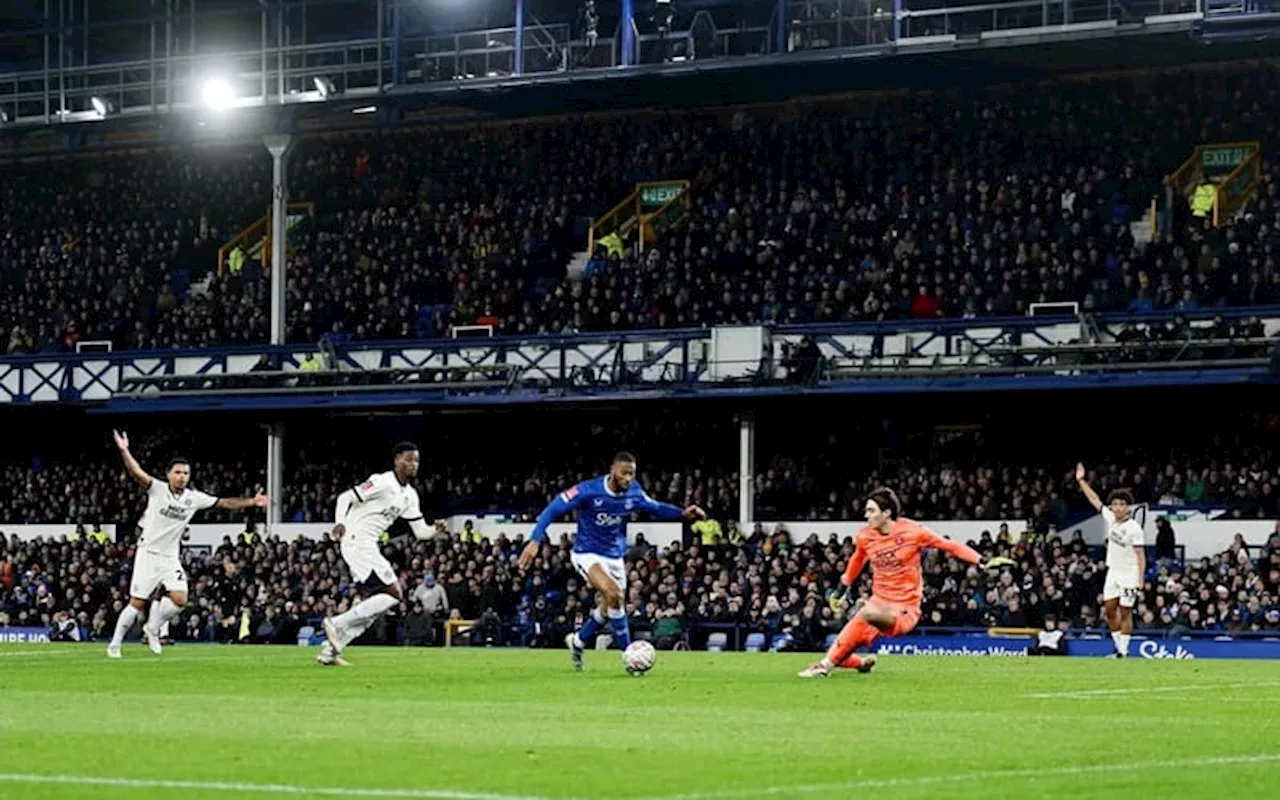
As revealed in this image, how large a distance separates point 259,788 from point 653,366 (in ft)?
129

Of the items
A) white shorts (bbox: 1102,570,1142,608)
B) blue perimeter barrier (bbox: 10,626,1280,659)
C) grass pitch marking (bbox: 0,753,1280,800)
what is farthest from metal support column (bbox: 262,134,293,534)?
grass pitch marking (bbox: 0,753,1280,800)

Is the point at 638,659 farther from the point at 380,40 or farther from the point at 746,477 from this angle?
the point at 380,40

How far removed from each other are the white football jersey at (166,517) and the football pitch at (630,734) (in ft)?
14.4

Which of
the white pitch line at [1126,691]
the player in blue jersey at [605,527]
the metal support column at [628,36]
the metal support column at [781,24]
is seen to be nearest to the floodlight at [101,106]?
the metal support column at [628,36]

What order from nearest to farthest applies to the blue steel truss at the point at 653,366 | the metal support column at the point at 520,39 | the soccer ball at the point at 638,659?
the soccer ball at the point at 638,659 < the blue steel truss at the point at 653,366 < the metal support column at the point at 520,39

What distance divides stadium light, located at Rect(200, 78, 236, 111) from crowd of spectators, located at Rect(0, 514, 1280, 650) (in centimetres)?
1033

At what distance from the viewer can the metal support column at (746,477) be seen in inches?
2005

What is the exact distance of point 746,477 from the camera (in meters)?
51.1

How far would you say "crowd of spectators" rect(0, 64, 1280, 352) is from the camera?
1956 inches

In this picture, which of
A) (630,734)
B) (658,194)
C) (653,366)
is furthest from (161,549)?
(658,194)

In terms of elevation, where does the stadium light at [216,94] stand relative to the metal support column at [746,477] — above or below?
above

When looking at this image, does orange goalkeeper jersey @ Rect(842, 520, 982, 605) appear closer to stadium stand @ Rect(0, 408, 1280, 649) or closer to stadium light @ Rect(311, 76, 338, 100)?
stadium stand @ Rect(0, 408, 1280, 649)

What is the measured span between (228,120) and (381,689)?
36875mm

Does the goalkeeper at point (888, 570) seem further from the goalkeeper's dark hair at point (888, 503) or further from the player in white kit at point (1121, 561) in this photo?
the player in white kit at point (1121, 561)
